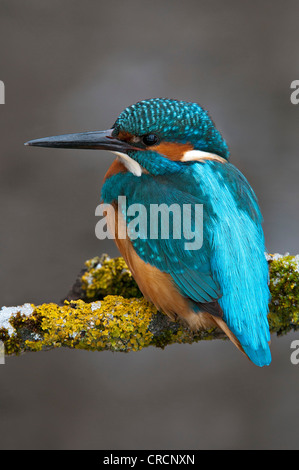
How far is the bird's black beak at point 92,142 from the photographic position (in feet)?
6.70

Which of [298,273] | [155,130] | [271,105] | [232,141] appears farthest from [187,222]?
[271,105]

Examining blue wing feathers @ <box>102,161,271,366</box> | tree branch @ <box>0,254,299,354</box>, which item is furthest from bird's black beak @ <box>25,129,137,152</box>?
tree branch @ <box>0,254,299,354</box>

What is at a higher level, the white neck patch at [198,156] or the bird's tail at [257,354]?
the white neck patch at [198,156]

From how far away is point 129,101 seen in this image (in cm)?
370

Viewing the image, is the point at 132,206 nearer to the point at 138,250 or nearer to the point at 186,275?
the point at 138,250

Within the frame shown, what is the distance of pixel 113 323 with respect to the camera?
1.99 metres

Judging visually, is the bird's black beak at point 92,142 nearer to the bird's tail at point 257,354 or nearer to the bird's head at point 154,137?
the bird's head at point 154,137

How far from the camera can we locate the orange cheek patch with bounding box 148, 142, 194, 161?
6.63 feet

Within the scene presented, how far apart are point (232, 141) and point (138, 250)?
5.70 feet

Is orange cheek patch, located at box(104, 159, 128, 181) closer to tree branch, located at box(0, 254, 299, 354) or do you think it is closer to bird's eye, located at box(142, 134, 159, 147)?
bird's eye, located at box(142, 134, 159, 147)

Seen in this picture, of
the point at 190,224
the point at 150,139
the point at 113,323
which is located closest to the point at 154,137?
the point at 150,139

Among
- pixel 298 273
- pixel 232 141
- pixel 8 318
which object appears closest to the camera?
pixel 8 318

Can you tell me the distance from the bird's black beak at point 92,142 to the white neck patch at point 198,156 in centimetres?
16

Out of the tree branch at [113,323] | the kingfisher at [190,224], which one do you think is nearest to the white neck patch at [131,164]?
the kingfisher at [190,224]
